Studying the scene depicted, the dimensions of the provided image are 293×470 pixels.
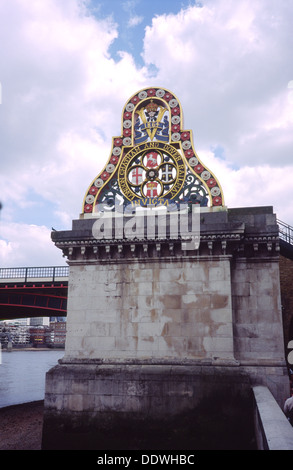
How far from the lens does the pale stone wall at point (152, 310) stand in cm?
1653

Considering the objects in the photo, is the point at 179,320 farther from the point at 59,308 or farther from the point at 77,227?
the point at 59,308

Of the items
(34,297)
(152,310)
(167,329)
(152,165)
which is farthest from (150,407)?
(34,297)

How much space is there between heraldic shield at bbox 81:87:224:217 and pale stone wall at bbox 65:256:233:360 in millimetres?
3198

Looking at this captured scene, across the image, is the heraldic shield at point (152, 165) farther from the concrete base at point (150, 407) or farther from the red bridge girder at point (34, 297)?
the red bridge girder at point (34, 297)

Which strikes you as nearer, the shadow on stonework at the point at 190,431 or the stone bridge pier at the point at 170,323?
the shadow on stonework at the point at 190,431

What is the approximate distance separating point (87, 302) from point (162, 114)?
10.1 metres

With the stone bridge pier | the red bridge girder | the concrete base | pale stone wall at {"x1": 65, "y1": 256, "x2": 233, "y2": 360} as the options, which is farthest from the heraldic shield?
the red bridge girder

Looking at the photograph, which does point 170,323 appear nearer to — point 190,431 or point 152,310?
point 152,310

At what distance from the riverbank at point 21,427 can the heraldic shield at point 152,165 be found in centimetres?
1127

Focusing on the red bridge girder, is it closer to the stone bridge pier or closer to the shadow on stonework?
the stone bridge pier

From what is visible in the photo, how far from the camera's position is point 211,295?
16750mm

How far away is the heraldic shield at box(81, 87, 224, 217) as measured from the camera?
1872 centimetres

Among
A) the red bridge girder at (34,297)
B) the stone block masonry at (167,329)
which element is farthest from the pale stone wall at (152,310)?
the red bridge girder at (34,297)

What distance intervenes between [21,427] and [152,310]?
12.4 meters
